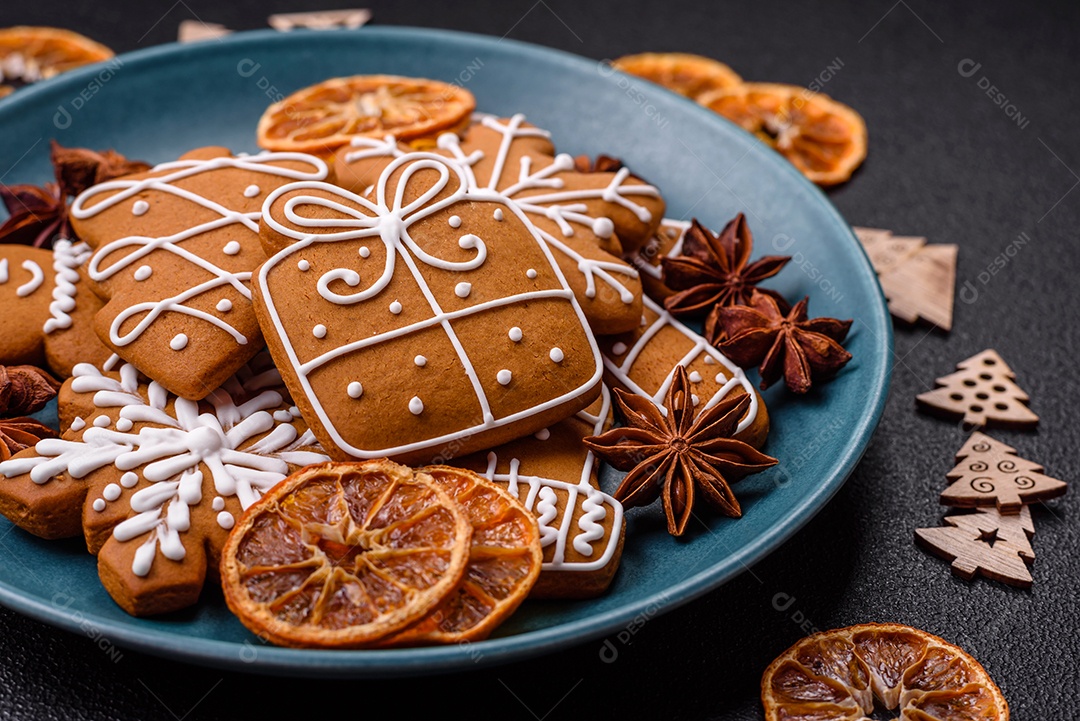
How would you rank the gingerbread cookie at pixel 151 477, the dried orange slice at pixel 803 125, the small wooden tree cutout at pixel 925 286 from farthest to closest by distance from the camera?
the dried orange slice at pixel 803 125
the small wooden tree cutout at pixel 925 286
the gingerbread cookie at pixel 151 477

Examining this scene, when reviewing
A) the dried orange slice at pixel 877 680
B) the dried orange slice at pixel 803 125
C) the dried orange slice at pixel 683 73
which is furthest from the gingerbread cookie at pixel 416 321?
the dried orange slice at pixel 683 73

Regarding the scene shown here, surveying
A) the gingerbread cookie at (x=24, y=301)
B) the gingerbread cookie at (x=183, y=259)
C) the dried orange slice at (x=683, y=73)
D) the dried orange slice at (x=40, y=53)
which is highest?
the dried orange slice at (x=683, y=73)

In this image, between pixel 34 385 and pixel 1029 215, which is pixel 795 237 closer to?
pixel 1029 215

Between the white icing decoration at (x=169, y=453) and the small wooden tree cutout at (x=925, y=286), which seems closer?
the white icing decoration at (x=169, y=453)

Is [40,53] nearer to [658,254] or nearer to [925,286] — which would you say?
[658,254]

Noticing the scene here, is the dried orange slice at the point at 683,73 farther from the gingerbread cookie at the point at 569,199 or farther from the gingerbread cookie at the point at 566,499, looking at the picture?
the gingerbread cookie at the point at 566,499

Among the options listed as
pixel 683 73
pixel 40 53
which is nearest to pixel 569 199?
pixel 683 73

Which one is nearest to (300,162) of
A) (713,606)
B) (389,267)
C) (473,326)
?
(389,267)
